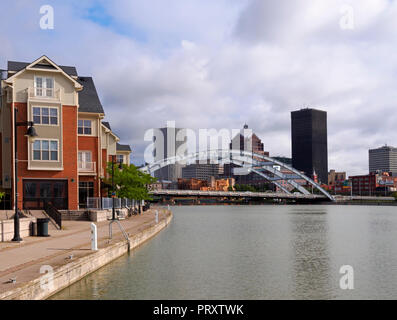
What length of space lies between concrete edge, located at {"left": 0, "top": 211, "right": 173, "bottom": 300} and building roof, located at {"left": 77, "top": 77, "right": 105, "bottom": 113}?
992 inches

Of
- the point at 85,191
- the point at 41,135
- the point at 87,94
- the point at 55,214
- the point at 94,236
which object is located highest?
the point at 87,94

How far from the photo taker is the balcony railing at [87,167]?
48.1m

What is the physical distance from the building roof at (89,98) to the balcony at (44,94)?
5867 millimetres

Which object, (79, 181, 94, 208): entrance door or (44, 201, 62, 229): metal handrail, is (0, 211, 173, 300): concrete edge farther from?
(79, 181, 94, 208): entrance door

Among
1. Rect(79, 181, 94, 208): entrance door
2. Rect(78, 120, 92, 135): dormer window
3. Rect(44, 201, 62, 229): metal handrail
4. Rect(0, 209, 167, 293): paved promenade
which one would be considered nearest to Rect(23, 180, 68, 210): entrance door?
Rect(44, 201, 62, 229): metal handrail

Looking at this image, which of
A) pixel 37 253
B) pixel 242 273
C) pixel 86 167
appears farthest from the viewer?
pixel 86 167

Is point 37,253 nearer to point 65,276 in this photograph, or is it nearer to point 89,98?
point 65,276

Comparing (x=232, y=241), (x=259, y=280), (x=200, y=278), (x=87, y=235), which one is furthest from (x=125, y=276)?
(x=232, y=241)

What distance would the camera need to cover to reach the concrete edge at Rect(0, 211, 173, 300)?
12.9 metres

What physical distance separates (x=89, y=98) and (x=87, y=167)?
7.34 metres

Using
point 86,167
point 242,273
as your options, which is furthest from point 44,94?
point 242,273

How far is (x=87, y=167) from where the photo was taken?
4844 cm

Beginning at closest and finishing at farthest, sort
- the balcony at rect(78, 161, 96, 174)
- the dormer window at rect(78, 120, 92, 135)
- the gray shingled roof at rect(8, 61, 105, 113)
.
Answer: the gray shingled roof at rect(8, 61, 105, 113) < the balcony at rect(78, 161, 96, 174) < the dormer window at rect(78, 120, 92, 135)

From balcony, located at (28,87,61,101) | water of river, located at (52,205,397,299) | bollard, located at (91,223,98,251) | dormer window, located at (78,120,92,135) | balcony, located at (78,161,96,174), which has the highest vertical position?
balcony, located at (28,87,61,101)
